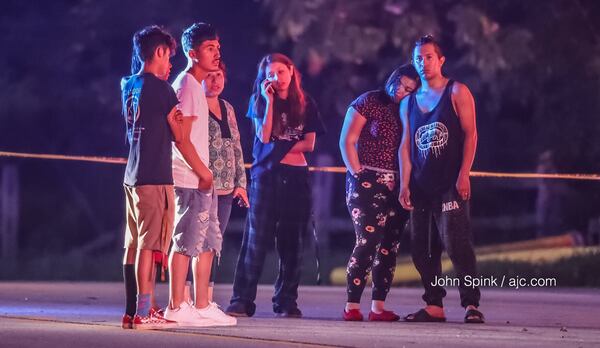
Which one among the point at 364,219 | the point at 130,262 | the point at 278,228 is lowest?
the point at 130,262

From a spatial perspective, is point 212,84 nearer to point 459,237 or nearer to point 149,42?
point 149,42

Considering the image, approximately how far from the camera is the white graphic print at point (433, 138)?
414 inches

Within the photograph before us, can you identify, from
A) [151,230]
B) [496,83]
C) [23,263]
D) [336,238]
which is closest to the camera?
[151,230]

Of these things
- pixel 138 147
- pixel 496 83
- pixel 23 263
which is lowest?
pixel 23 263

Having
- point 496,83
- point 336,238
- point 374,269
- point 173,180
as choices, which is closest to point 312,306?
point 374,269

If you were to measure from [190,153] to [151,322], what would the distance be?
1.09m

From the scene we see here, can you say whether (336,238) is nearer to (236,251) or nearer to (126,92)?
(236,251)

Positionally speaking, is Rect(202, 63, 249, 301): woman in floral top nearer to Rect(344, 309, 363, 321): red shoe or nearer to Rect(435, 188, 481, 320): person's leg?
Rect(344, 309, 363, 321): red shoe

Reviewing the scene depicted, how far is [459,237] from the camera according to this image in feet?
34.5

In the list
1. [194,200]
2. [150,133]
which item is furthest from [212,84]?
[150,133]

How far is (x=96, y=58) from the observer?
73.4 ft

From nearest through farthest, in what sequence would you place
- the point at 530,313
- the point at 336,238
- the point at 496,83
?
the point at 530,313 → the point at 496,83 → the point at 336,238

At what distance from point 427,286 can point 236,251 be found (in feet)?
39.6

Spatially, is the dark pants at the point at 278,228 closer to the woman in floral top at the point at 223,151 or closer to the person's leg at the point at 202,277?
the woman in floral top at the point at 223,151
